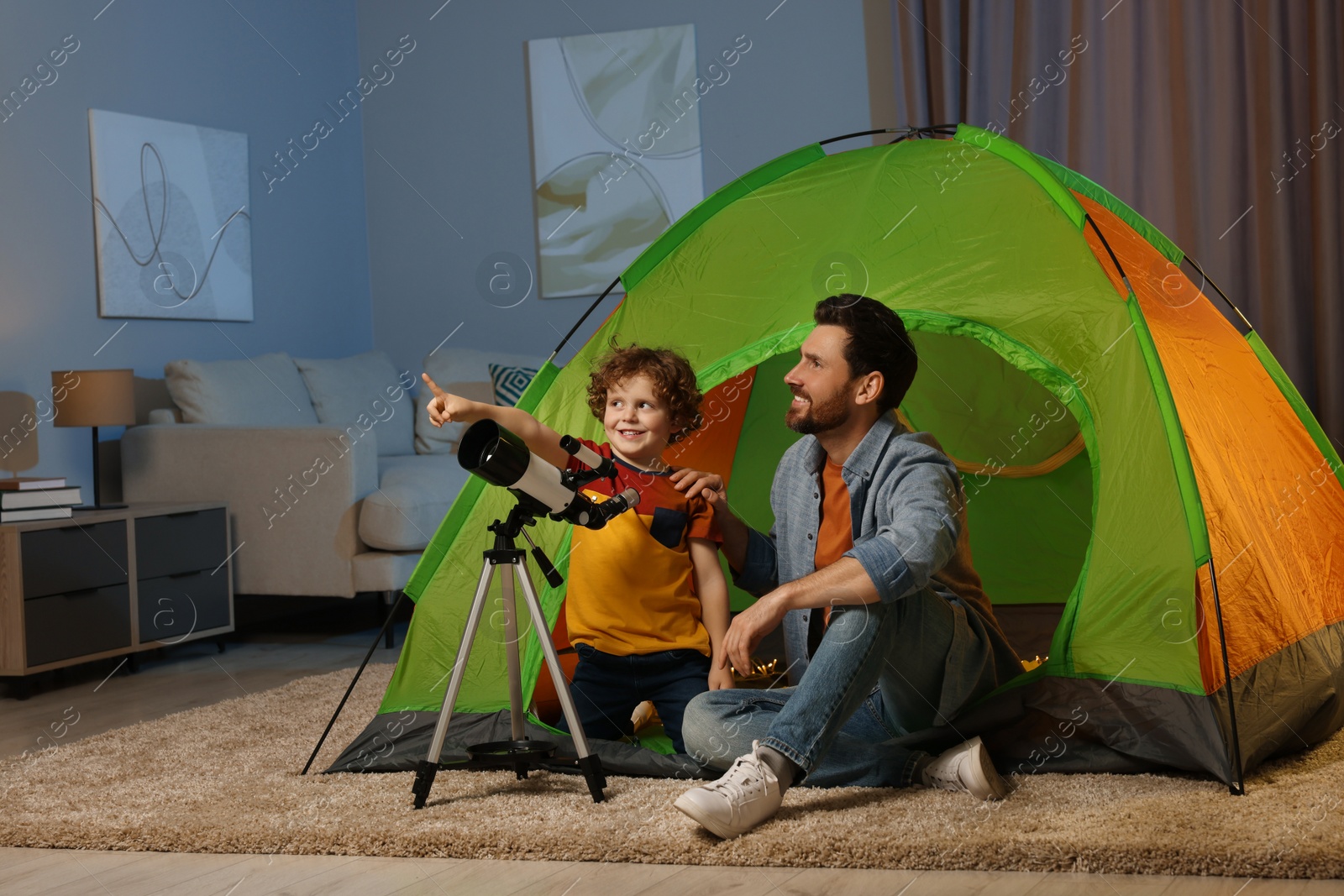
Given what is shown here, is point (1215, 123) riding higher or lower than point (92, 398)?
higher

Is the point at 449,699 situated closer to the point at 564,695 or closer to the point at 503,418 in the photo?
the point at 564,695

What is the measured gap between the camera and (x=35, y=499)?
115 inches

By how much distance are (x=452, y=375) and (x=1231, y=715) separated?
3.05 meters

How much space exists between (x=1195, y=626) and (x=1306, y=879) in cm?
44

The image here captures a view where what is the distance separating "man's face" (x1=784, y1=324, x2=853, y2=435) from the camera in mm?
1884

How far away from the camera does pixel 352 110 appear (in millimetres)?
4953

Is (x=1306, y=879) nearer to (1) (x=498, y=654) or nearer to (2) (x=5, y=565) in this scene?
(1) (x=498, y=654)

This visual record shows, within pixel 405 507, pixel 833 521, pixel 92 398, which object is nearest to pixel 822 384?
pixel 833 521

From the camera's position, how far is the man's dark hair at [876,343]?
6.17ft

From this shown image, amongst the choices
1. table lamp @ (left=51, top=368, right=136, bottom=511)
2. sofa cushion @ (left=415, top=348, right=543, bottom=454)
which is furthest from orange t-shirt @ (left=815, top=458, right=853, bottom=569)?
sofa cushion @ (left=415, top=348, right=543, bottom=454)

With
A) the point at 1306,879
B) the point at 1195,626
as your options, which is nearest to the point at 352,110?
the point at 1195,626

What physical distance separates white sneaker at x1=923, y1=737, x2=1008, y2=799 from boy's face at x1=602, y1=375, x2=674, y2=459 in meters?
0.65

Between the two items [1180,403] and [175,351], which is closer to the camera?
[1180,403]

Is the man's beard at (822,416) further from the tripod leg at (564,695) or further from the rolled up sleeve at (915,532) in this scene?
the tripod leg at (564,695)
